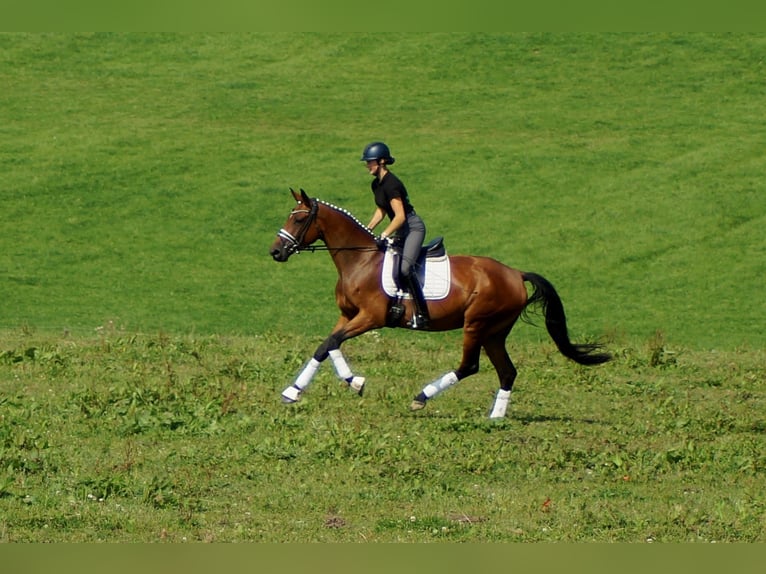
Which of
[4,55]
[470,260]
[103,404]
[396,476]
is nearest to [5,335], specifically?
[103,404]

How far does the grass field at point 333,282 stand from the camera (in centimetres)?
1337

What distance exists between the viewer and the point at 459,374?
18.1 meters

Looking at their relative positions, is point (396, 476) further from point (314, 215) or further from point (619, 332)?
point (619, 332)

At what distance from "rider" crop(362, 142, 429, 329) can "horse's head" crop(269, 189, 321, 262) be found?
3.24 ft

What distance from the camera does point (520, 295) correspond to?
18.4 metres

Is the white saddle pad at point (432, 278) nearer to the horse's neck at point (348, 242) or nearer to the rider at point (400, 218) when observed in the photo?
the rider at point (400, 218)

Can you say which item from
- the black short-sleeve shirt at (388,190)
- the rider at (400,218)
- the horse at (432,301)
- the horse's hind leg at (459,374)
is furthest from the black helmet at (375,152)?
the horse's hind leg at (459,374)

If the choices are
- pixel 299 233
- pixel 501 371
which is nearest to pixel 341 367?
pixel 299 233

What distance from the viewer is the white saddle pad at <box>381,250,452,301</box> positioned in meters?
18.3

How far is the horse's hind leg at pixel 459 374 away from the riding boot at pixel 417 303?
64 centimetres

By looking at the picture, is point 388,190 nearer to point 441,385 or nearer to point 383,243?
point 383,243

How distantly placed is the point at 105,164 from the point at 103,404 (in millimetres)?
30647

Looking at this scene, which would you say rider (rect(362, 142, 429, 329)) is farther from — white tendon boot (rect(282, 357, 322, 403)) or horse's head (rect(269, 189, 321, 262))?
white tendon boot (rect(282, 357, 322, 403))

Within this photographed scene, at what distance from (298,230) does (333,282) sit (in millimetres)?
20576
